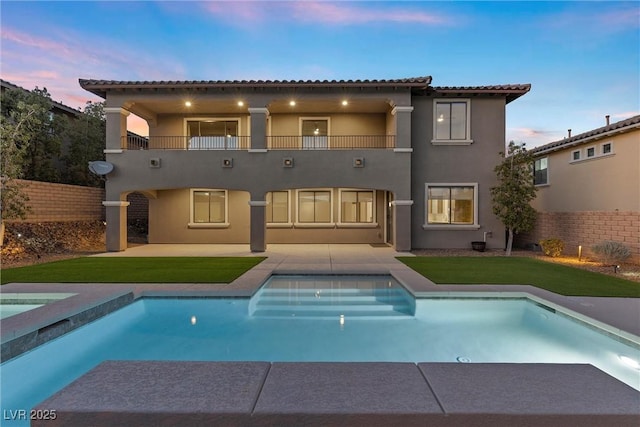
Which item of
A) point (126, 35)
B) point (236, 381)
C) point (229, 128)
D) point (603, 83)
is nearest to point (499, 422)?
point (236, 381)

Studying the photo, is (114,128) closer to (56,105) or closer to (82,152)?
(82,152)

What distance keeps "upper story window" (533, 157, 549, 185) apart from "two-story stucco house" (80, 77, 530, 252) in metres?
4.38

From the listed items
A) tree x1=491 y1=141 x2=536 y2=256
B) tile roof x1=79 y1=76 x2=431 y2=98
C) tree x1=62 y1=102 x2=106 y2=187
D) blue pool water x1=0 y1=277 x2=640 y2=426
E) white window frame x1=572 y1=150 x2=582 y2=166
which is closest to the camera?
blue pool water x1=0 y1=277 x2=640 y2=426

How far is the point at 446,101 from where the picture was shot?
55.2 feet

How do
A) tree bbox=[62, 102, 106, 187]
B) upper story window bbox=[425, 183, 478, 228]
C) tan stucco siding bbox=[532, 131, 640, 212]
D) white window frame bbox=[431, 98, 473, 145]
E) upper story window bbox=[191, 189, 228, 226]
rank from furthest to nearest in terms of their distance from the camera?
tree bbox=[62, 102, 106, 187]
upper story window bbox=[191, 189, 228, 226]
upper story window bbox=[425, 183, 478, 228]
white window frame bbox=[431, 98, 473, 145]
tan stucco siding bbox=[532, 131, 640, 212]

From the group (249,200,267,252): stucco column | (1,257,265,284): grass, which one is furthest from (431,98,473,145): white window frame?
(1,257,265,284): grass

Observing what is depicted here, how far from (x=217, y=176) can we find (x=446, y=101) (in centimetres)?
1138

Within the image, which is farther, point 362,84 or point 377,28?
point 377,28

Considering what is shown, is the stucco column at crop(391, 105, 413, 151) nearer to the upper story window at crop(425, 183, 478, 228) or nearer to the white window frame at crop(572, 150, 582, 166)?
the upper story window at crop(425, 183, 478, 228)

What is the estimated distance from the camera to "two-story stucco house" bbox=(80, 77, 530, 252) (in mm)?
15945

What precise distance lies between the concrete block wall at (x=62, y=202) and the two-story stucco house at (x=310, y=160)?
316cm

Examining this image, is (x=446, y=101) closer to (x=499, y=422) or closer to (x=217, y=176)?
(x=217, y=176)

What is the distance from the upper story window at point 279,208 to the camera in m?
19.2

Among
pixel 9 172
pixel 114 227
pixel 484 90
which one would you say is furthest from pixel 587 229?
pixel 9 172
